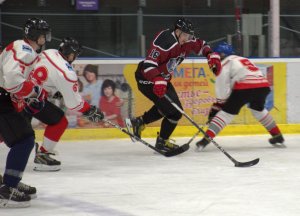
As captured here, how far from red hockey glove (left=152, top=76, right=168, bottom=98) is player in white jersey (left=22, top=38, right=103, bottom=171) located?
756mm

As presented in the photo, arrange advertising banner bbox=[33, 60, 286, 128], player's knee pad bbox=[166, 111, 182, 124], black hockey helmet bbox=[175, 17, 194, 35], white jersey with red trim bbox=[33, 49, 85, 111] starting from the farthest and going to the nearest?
advertising banner bbox=[33, 60, 286, 128]
player's knee pad bbox=[166, 111, 182, 124]
black hockey helmet bbox=[175, 17, 194, 35]
white jersey with red trim bbox=[33, 49, 85, 111]

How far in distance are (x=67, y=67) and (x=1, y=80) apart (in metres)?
0.95

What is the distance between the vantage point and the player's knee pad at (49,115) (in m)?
4.22

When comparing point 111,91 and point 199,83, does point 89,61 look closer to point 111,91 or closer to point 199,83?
point 111,91

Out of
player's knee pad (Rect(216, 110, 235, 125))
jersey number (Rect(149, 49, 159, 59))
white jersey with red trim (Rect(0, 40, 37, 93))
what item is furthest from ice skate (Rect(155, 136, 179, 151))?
white jersey with red trim (Rect(0, 40, 37, 93))

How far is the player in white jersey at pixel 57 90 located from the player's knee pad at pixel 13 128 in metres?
0.81

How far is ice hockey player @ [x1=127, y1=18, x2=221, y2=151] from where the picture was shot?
4809 millimetres

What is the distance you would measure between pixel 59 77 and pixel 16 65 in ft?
3.26

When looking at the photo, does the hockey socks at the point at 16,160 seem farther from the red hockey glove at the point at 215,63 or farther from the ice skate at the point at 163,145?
the red hockey glove at the point at 215,63

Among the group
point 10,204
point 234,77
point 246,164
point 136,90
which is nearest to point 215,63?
point 234,77

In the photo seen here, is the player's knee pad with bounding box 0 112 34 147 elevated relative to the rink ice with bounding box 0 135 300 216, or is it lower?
elevated

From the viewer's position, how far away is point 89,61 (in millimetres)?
6016

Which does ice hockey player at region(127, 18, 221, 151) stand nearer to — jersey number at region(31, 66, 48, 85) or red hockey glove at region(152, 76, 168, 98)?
red hockey glove at region(152, 76, 168, 98)

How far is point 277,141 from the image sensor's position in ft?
17.6
